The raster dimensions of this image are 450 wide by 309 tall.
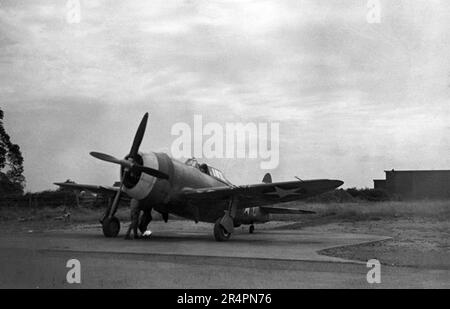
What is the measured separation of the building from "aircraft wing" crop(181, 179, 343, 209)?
42.8 m

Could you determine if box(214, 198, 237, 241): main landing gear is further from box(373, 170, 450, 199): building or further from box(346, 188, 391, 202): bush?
box(346, 188, 391, 202): bush

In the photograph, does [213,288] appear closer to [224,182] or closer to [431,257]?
[431,257]

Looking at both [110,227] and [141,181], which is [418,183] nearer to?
[110,227]

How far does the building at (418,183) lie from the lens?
5881cm

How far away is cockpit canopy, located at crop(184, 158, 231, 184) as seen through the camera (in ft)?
60.8

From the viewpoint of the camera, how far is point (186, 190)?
17.1m

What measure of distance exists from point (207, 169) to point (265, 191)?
311 centimetres

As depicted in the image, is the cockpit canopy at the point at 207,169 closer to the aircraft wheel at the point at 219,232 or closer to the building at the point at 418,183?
the aircraft wheel at the point at 219,232

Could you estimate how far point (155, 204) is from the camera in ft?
54.8

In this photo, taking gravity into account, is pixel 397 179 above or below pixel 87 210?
above

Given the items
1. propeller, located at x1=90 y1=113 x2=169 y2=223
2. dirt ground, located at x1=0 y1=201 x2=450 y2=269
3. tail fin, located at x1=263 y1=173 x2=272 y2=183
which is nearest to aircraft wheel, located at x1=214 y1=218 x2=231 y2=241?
propeller, located at x1=90 y1=113 x2=169 y2=223
